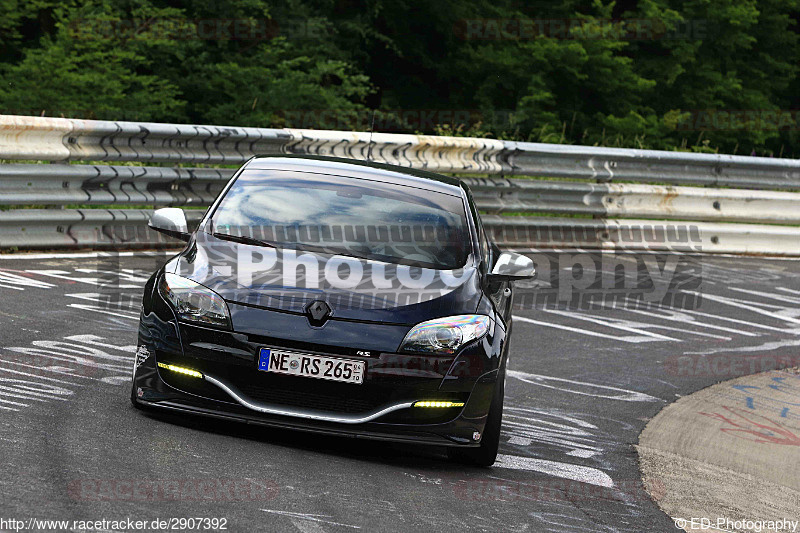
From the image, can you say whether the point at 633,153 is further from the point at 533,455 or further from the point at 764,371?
the point at 533,455

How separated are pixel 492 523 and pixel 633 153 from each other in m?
11.5

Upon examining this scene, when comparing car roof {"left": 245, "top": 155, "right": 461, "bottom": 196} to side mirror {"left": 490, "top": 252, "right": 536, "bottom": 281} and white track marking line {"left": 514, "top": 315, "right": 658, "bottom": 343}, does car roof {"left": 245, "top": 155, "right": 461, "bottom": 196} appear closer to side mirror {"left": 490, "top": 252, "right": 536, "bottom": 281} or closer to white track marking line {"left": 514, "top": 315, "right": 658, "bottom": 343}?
side mirror {"left": 490, "top": 252, "right": 536, "bottom": 281}

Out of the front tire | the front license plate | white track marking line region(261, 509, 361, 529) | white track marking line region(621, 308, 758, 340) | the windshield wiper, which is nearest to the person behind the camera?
white track marking line region(261, 509, 361, 529)

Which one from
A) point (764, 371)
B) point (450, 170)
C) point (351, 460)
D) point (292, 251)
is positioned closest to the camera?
point (351, 460)

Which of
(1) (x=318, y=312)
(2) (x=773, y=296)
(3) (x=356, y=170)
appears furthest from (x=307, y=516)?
(2) (x=773, y=296)

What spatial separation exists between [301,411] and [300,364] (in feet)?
0.72

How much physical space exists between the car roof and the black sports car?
0.79 m

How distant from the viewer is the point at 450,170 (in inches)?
575

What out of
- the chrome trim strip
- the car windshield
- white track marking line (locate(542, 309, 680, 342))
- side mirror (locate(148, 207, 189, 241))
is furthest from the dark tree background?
the chrome trim strip

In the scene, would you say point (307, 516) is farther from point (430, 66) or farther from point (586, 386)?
point (430, 66)

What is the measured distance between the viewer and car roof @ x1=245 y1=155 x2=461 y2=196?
7223 millimetres

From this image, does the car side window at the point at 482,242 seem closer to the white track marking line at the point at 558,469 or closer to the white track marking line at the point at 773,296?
the white track marking line at the point at 558,469

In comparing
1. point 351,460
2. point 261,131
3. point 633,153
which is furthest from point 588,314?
point 351,460

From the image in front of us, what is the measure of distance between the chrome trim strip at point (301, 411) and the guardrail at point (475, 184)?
18.9 ft
